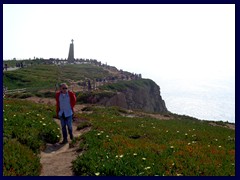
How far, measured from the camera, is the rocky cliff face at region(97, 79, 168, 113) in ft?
184


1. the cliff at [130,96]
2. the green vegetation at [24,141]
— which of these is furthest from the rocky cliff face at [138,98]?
the green vegetation at [24,141]

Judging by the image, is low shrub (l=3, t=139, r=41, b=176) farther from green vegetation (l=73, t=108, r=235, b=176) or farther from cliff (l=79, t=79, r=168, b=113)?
cliff (l=79, t=79, r=168, b=113)

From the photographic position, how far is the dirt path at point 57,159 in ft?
35.6

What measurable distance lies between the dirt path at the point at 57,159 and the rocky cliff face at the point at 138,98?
35.5m

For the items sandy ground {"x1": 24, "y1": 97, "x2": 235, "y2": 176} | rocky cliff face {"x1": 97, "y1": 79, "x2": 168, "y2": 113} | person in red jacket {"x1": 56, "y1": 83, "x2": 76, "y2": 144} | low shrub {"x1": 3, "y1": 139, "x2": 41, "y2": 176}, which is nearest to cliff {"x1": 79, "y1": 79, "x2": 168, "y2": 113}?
rocky cliff face {"x1": 97, "y1": 79, "x2": 168, "y2": 113}

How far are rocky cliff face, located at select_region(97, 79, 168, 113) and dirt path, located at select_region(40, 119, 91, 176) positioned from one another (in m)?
35.5

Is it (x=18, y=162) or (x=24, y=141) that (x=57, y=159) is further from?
(x=18, y=162)

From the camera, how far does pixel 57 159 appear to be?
12.4 m

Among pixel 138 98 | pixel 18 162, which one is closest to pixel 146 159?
pixel 18 162

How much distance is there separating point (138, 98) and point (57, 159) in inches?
2474

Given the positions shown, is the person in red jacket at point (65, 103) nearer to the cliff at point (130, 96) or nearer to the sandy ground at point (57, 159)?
the sandy ground at point (57, 159)

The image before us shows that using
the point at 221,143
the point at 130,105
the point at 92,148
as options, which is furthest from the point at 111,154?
the point at 130,105
